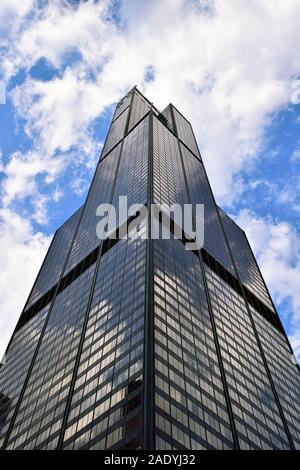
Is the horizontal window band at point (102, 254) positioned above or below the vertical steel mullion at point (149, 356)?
above

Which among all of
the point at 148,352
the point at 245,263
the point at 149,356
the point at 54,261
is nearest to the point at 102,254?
the point at 54,261

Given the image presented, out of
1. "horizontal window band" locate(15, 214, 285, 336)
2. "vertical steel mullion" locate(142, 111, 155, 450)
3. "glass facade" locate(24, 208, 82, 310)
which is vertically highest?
"glass facade" locate(24, 208, 82, 310)

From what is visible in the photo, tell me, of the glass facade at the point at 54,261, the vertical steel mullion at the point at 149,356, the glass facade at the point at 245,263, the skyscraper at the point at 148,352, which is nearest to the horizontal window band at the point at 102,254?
the skyscraper at the point at 148,352

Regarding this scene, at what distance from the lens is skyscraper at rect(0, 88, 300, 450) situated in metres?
56.0

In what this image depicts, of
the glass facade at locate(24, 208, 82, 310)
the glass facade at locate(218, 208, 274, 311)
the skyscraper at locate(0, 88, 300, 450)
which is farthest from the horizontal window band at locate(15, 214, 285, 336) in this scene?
the glass facade at locate(218, 208, 274, 311)

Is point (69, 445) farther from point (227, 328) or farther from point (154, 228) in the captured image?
point (154, 228)

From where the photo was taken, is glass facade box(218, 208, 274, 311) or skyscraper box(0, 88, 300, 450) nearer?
skyscraper box(0, 88, 300, 450)

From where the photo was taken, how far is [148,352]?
5934 centimetres

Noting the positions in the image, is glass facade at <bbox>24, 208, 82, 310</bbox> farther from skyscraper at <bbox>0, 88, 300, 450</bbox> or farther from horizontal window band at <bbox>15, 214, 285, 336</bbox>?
horizontal window band at <bbox>15, 214, 285, 336</bbox>

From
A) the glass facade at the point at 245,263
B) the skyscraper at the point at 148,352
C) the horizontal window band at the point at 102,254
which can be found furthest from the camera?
the glass facade at the point at 245,263

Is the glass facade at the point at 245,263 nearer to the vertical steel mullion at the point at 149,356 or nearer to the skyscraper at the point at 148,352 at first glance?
the skyscraper at the point at 148,352

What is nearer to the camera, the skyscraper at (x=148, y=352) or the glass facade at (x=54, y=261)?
the skyscraper at (x=148, y=352)

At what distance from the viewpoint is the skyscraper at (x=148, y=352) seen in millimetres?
55969
